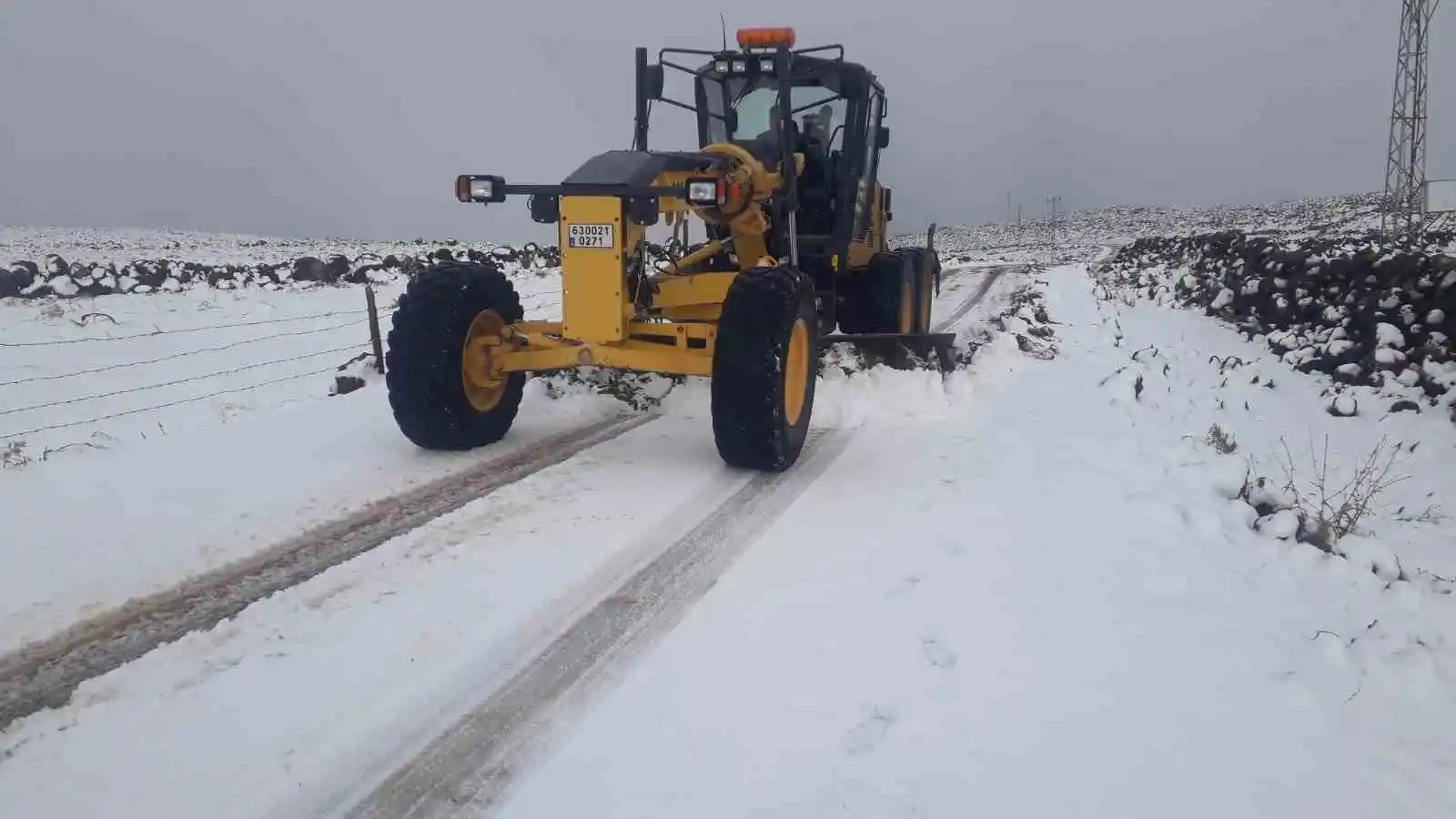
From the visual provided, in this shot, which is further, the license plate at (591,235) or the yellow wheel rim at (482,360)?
the yellow wheel rim at (482,360)

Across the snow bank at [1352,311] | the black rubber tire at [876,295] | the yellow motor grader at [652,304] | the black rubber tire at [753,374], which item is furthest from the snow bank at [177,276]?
the snow bank at [1352,311]

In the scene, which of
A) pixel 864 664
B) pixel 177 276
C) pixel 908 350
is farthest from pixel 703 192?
pixel 177 276

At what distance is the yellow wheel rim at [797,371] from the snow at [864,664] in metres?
0.62

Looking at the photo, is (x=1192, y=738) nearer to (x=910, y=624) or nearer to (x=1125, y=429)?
(x=910, y=624)

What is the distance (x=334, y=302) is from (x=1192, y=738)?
49.4 feet

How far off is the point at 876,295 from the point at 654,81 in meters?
3.15

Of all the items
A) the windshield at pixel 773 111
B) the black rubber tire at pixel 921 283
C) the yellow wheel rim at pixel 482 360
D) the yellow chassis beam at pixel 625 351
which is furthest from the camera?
the black rubber tire at pixel 921 283

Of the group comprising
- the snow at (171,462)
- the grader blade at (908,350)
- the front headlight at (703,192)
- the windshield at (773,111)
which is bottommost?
the snow at (171,462)

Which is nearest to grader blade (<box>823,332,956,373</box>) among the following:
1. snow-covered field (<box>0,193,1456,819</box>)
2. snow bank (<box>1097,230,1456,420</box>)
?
snow-covered field (<box>0,193,1456,819</box>)

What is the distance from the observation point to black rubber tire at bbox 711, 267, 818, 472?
5.25m

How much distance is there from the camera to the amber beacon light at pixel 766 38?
706cm

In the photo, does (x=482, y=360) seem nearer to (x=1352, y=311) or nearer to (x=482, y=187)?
(x=482, y=187)

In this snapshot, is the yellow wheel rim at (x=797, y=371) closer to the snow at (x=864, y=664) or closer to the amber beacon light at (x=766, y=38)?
the snow at (x=864, y=664)

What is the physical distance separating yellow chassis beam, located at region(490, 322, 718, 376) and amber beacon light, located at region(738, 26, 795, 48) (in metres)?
2.50
